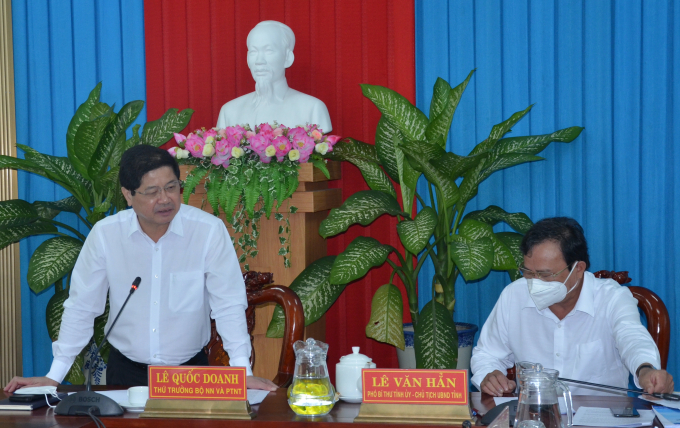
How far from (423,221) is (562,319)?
93 cm

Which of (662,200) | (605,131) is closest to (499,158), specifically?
(605,131)

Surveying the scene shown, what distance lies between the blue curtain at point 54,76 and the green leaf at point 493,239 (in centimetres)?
207

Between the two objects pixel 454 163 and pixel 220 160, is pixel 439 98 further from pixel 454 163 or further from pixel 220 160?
pixel 220 160

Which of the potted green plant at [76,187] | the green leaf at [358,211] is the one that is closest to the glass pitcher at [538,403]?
the green leaf at [358,211]

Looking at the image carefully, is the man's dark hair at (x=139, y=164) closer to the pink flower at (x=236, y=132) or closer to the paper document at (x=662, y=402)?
the pink flower at (x=236, y=132)

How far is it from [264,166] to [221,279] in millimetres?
1061

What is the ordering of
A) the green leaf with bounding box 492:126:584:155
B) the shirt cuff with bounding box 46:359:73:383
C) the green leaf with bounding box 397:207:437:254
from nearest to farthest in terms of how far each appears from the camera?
the shirt cuff with bounding box 46:359:73:383, the green leaf with bounding box 397:207:437:254, the green leaf with bounding box 492:126:584:155

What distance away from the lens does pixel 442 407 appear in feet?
4.87

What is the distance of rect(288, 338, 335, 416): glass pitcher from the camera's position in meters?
1.53

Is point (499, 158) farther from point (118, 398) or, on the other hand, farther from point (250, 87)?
point (118, 398)

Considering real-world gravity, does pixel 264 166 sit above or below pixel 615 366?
above

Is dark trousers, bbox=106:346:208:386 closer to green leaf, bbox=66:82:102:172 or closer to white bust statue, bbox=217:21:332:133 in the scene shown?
green leaf, bbox=66:82:102:172

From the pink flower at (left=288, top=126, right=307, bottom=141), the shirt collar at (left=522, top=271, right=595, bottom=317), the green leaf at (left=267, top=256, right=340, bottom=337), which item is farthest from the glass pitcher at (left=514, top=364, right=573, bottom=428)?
the pink flower at (left=288, top=126, right=307, bottom=141)

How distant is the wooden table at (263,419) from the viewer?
57.9 inches
